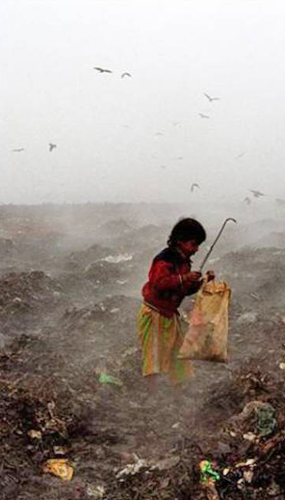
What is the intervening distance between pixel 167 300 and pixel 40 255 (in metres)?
12.2

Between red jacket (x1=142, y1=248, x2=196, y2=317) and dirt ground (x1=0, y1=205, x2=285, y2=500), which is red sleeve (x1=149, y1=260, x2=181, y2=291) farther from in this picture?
dirt ground (x1=0, y1=205, x2=285, y2=500)

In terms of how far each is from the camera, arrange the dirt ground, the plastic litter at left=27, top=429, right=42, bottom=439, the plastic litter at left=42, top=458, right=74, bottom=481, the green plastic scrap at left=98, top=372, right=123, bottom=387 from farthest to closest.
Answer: the green plastic scrap at left=98, top=372, right=123, bottom=387, the plastic litter at left=27, top=429, right=42, bottom=439, the plastic litter at left=42, top=458, right=74, bottom=481, the dirt ground

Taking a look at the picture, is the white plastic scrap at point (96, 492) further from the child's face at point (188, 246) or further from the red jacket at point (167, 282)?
the child's face at point (188, 246)

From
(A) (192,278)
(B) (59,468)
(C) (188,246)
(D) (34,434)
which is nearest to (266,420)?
(A) (192,278)

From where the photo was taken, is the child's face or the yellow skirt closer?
the child's face

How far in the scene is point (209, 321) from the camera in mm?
4688

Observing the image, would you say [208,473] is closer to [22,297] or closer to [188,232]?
[188,232]

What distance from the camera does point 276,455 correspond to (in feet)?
13.0

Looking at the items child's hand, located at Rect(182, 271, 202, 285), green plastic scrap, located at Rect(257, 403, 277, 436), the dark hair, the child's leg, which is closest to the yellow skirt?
the child's leg

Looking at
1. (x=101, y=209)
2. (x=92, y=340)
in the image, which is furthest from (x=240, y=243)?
(x=92, y=340)

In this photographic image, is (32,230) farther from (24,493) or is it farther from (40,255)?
(24,493)

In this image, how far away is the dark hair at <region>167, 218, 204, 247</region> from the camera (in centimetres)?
467

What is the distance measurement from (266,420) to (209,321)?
0.84 meters

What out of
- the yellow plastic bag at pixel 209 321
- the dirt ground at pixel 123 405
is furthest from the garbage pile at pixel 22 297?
the yellow plastic bag at pixel 209 321
